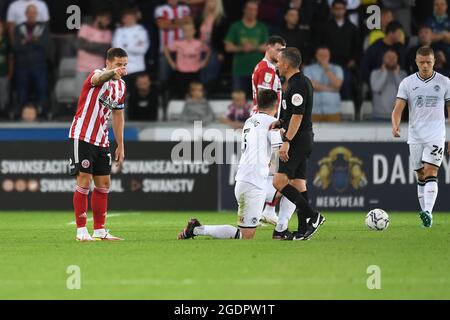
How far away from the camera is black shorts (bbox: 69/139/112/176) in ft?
43.1

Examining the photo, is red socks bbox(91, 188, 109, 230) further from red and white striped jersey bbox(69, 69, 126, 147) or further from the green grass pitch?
red and white striped jersey bbox(69, 69, 126, 147)

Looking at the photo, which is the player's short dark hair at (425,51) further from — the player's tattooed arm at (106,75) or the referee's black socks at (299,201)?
the player's tattooed arm at (106,75)

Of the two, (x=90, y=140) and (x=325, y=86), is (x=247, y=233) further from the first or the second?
(x=325, y=86)

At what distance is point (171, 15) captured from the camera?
2127 cm

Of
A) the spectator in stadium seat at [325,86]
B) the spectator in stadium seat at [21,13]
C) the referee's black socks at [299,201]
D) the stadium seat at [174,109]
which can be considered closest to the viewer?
the referee's black socks at [299,201]

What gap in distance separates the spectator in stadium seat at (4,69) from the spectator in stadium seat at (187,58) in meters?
2.80

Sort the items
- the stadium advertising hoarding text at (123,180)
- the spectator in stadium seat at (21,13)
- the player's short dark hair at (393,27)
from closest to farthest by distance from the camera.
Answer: the stadium advertising hoarding text at (123,180) → the player's short dark hair at (393,27) → the spectator in stadium seat at (21,13)

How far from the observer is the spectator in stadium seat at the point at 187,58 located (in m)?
20.8

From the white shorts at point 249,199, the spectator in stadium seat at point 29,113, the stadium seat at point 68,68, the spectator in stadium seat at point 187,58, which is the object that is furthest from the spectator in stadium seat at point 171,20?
the white shorts at point 249,199

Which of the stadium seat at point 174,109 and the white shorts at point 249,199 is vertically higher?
the stadium seat at point 174,109

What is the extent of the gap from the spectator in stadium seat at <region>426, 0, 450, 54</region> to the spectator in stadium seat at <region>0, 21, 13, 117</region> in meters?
7.45

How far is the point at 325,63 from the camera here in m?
20.2

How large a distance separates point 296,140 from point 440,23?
8621 mm

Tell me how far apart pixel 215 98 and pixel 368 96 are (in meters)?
2.74
